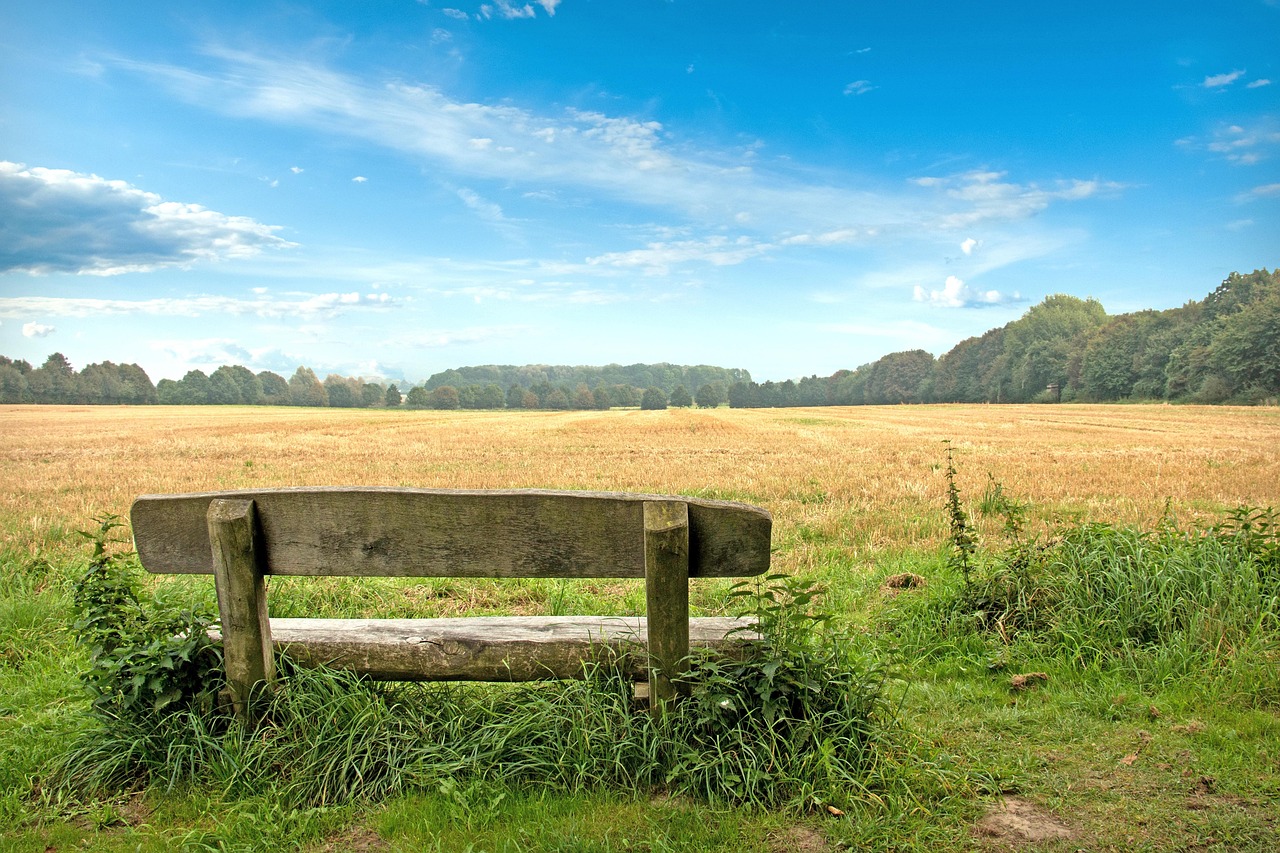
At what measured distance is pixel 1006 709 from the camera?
13.7 feet

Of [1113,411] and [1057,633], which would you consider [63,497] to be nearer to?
[1057,633]

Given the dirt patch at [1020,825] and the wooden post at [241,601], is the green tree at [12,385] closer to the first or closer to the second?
the wooden post at [241,601]

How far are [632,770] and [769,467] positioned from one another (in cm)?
1494

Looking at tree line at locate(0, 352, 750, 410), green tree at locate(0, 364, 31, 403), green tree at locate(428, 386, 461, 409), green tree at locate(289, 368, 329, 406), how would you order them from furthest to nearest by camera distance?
green tree at locate(428, 386, 461, 409)
green tree at locate(289, 368, 329, 406)
tree line at locate(0, 352, 750, 410)
green tree at locate(0, 364, 31, 403)

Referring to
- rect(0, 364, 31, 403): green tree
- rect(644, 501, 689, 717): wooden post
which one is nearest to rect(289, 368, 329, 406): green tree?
rect(0, 364, 31, 403): green tree

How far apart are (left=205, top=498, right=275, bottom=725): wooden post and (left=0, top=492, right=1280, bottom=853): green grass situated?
0.58 ft

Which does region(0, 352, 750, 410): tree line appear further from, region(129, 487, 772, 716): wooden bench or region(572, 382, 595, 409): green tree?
region(129, 487, 772, 716): wooden bench

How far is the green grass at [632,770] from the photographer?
2.88 m

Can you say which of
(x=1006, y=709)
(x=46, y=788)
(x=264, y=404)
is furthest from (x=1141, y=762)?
(x=264, y=404)

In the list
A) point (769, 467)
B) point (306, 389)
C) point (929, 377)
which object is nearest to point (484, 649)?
point (769, 467)

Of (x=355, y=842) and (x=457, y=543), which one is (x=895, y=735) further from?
(x=355, y=842)

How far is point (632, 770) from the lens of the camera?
3148 millimetres

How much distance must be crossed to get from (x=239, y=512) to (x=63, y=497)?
44.2 ft

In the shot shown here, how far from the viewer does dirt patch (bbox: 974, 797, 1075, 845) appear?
9.62 feet
